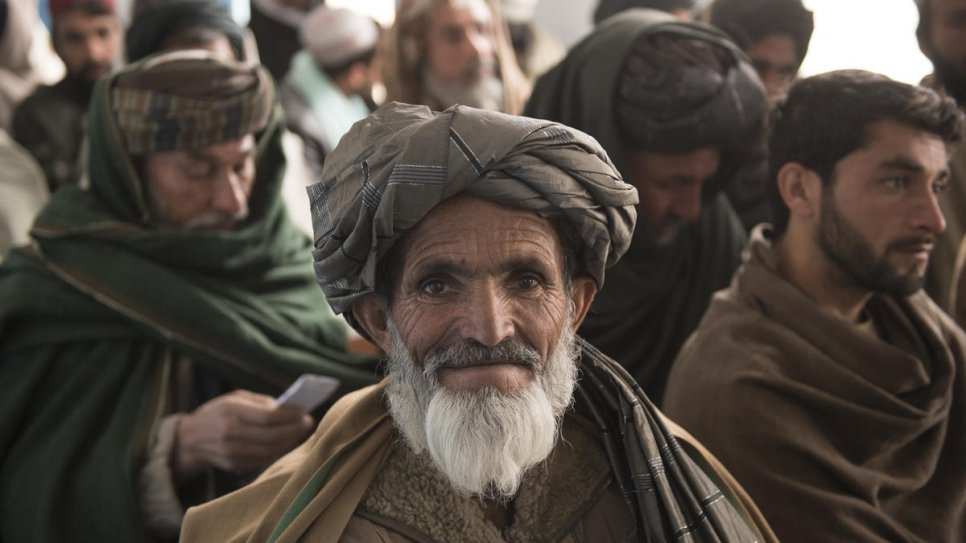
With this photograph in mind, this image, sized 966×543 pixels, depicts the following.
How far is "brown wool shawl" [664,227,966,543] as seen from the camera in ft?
11.4

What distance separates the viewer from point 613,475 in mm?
2779

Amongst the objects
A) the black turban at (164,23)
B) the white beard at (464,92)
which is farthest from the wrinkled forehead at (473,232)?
the black turban at (164,23)

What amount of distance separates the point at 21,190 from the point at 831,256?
363 cm

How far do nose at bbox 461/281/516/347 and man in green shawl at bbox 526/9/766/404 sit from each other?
209 centimetres

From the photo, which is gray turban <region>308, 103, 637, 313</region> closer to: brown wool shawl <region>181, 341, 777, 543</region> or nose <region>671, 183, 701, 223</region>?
brown wool shawl <region>181, 341, 777, 543</region>

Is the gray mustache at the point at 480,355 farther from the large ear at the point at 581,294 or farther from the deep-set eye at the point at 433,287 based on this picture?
the large ear at the point at 581,294

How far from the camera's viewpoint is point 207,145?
457cm

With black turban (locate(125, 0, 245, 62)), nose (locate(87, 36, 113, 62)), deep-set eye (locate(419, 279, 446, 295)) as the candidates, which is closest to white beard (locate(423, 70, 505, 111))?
black turban (locate(125, 0, 245, 62))

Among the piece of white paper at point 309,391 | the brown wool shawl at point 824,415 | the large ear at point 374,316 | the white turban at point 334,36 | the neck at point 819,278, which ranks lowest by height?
the white turban at point 334,36

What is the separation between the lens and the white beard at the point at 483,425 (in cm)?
254

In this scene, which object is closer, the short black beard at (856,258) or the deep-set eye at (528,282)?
the deep-set eye at (528,282)

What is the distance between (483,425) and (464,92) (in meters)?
3.64

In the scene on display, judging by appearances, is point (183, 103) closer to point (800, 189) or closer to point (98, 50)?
point (800, 189)

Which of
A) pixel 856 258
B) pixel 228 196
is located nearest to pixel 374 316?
pixel 856 258
